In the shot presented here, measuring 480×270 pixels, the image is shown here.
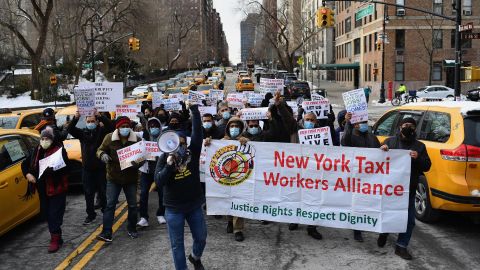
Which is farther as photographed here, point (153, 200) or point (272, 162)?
point (153, 200)

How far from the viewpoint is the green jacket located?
6773mm

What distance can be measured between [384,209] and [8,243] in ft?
17.0

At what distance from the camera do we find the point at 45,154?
21.5 feet

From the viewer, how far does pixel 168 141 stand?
484 cm

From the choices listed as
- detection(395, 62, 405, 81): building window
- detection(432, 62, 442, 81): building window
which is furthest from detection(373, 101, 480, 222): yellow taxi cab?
detection(432, 62, 442, 81): building window

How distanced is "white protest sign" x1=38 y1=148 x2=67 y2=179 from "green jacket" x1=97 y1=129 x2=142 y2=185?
0.52m

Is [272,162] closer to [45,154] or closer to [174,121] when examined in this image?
[174,121]

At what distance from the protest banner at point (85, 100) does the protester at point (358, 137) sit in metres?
4.24

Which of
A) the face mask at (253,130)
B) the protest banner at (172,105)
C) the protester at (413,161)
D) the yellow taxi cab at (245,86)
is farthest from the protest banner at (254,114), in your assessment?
the yellow taxi cab at (245,86)

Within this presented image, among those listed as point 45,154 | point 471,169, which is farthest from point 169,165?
point 471,169

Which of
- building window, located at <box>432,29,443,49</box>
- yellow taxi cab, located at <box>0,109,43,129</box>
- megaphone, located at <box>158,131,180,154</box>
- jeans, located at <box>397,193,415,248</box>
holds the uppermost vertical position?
building window, located at <box>432,29,443,49</box>

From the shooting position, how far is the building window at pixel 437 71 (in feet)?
152

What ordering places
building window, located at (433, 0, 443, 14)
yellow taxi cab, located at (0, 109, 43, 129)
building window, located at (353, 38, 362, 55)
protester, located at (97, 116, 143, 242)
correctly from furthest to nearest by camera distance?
1. building window, located at (353, 38, 362, 55)
2. building window, located at (433, 0, 443, 14)
3. yellow taxi cab, located at (0, 109, 43, 129)
4. protester, located at (97, 116, 143, 242)

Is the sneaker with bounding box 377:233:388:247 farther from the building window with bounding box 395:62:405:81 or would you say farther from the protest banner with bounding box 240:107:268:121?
the building window with bounding box 395:62:405:81
